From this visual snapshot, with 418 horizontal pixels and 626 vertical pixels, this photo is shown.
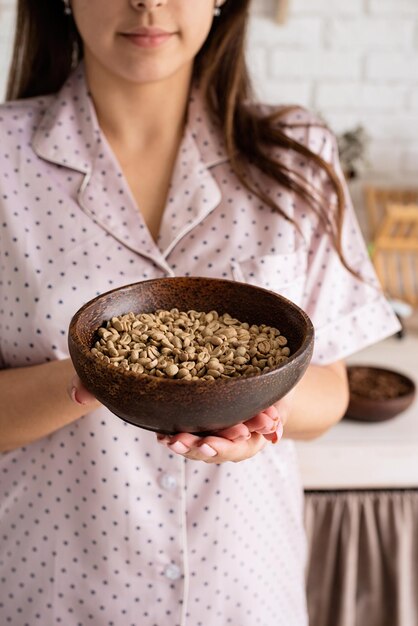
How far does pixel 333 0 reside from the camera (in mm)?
2398

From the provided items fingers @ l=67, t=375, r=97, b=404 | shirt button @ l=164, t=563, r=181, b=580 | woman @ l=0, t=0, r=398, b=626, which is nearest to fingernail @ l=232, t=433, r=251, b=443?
fingers @ l=67, t=375, r=97, b=404

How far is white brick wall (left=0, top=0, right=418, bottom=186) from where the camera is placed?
243 cm

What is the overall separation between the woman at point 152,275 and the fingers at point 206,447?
0.28m

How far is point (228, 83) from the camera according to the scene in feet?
3.86

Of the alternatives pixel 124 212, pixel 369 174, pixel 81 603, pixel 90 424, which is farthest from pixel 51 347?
pixel 369 174

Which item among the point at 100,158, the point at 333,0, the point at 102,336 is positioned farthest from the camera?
the point at 333,0

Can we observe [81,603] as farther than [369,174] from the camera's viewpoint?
No

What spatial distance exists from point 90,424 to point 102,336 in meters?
0.28

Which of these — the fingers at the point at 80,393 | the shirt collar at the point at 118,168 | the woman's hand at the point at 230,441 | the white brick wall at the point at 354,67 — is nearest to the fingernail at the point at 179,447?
the woman's hand at the point at 230,441

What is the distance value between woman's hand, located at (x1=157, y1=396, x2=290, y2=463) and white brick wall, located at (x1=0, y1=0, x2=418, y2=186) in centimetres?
189

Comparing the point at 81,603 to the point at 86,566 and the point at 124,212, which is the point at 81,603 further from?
the point at 124,212

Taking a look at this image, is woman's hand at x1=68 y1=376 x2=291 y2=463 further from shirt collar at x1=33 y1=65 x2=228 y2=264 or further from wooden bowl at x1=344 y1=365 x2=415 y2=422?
wooden bowl at x1=344 y1=365 x2=415 y2=422

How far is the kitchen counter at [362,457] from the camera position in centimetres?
156

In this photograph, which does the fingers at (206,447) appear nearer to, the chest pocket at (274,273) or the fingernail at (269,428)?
the fingernail at (269,428)
